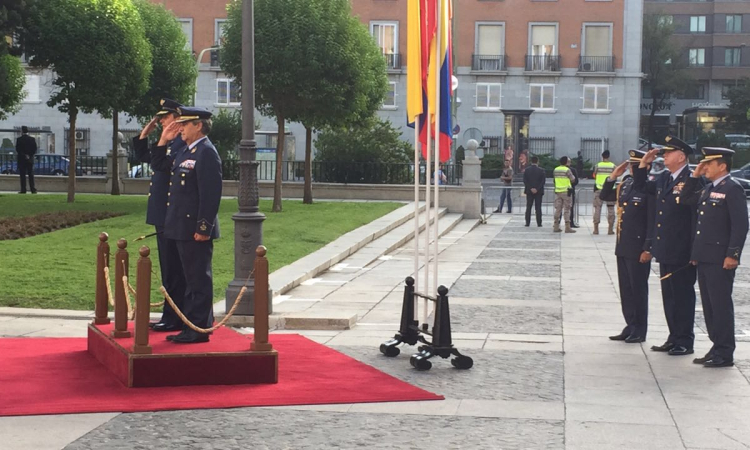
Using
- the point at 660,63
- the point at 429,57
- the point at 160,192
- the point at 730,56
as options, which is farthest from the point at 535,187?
the point at 730,56

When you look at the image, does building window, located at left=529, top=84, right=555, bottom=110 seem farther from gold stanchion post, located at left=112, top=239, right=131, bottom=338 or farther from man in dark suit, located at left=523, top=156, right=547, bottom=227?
gold stanchion post, located at left=112, top=239, right=131, bottom=338

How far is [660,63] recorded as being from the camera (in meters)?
80.1

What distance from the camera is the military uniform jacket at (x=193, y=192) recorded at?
956 cm

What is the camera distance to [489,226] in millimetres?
30672

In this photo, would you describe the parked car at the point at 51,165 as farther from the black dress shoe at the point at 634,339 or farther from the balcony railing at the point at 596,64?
the black dress shoe at the point at 634,339

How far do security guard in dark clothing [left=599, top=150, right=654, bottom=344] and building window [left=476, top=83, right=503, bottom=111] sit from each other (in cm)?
5114

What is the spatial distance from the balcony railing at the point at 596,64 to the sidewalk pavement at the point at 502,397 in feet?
156

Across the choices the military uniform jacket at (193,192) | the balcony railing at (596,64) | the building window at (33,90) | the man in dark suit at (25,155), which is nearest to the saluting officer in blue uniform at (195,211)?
the military uniform jacket at (193,192)

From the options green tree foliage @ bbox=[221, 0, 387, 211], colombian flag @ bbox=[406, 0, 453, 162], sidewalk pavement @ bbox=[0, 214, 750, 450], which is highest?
green tree foliage @ bbox=[221, 0, 387, 211]

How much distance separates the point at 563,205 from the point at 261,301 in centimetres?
2040

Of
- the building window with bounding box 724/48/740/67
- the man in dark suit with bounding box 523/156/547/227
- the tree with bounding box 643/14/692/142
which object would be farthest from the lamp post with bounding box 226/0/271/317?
the building window with bounding box 724/48/740/67

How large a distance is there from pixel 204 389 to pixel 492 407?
7.21 ft

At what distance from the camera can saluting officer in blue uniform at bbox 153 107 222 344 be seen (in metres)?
9.53

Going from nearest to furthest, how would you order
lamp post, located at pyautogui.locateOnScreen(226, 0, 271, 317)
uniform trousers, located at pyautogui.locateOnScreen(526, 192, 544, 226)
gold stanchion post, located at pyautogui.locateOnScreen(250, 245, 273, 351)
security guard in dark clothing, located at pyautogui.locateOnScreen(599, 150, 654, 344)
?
gold stanchion post, located at pyautogui.locateOnScreen(250, 245, 273, 351) → security guard in dark clothing, located at pyautogui.locateOnScreen(599, 150, 654, 344) → lamp post, located at pyautogui.locateOnScreen(226, 0, 271, 317) → uniform trousers, located at pyautogui.locateOnScreen(526, 192, 544, 226)
